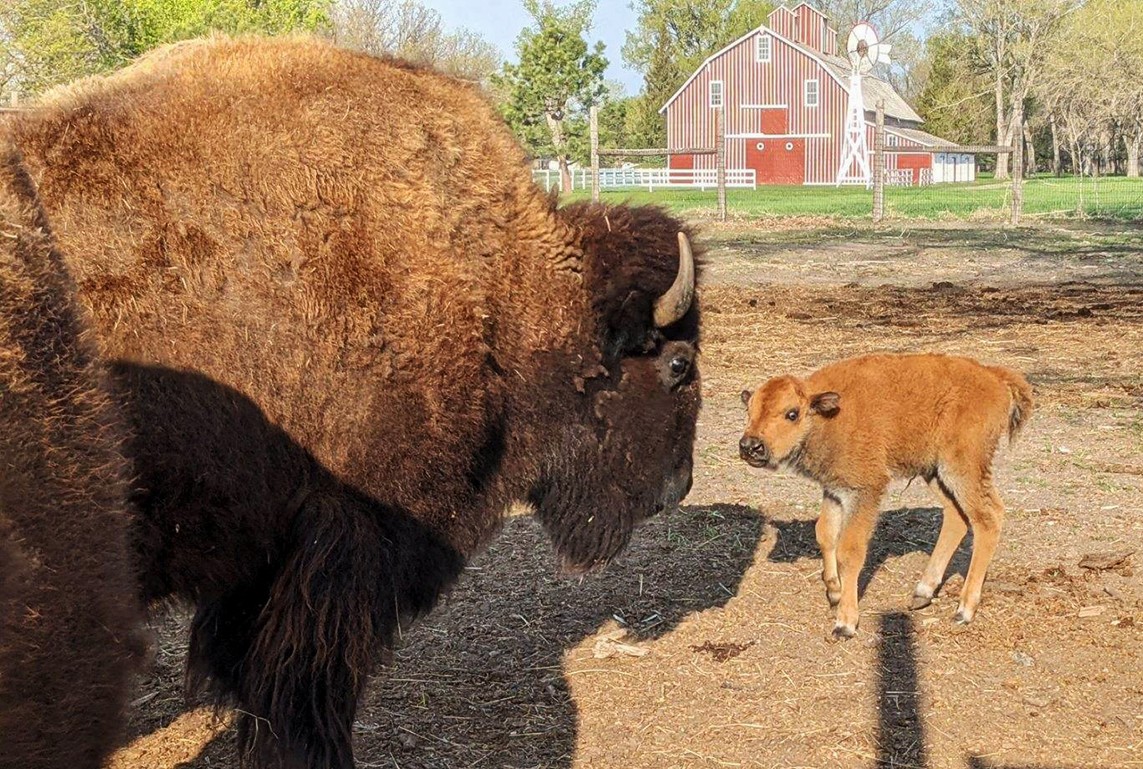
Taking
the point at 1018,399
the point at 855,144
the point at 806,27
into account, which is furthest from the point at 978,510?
the point at 806,27

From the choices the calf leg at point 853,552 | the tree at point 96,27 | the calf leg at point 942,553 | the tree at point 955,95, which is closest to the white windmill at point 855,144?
the tree at point 955,95

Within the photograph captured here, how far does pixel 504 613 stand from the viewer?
18.9ft

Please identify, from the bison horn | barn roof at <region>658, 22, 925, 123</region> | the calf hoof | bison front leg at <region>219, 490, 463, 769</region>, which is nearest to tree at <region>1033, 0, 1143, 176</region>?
barn roof at <region>658, 22, 925, 123</region>

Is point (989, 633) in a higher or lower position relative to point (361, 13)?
lower

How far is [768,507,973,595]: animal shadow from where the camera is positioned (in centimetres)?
630

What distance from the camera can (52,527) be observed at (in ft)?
5.42

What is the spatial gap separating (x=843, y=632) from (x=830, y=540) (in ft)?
1.89

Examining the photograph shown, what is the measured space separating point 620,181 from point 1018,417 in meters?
55.2

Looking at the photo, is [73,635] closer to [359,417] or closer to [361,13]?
[359,417]

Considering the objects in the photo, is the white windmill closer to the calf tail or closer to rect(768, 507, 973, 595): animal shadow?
rect(768, 507, 973, 595): animal shadow

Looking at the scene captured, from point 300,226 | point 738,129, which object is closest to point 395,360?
point 300,226

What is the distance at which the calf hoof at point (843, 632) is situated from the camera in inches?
209

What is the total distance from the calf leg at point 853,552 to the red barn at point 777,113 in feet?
211

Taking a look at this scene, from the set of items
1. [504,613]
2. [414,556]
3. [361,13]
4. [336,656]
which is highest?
[361,13]
